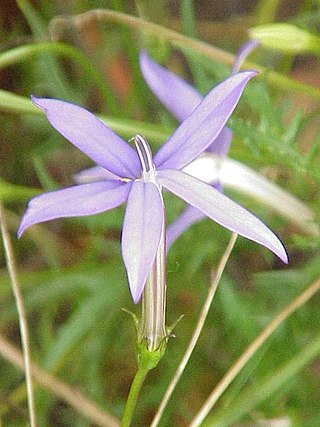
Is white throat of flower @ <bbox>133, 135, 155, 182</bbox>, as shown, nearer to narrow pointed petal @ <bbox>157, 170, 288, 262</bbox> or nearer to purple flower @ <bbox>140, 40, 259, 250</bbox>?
narrow pointed petal @ <bbox>157, 170, 288, 262</bbox>

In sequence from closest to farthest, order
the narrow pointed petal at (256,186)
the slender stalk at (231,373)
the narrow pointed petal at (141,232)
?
the narrow pointed petal at (141,232), the slender stalk at (231,373), the narrow pointed petal at (256,186)

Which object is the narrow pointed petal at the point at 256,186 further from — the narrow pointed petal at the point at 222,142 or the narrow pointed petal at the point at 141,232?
the narrow pointed petal at the point at 141,232

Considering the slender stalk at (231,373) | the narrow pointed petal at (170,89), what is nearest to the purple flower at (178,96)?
the narrow pointed petal at (170,89)

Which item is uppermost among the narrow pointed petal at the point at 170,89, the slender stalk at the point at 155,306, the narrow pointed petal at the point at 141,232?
the narrow pointed petal at the point at 170,89

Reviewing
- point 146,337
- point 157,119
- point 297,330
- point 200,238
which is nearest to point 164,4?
point 157,119

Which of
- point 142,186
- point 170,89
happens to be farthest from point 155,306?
point 170,89

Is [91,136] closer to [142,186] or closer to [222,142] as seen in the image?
[142,186]
